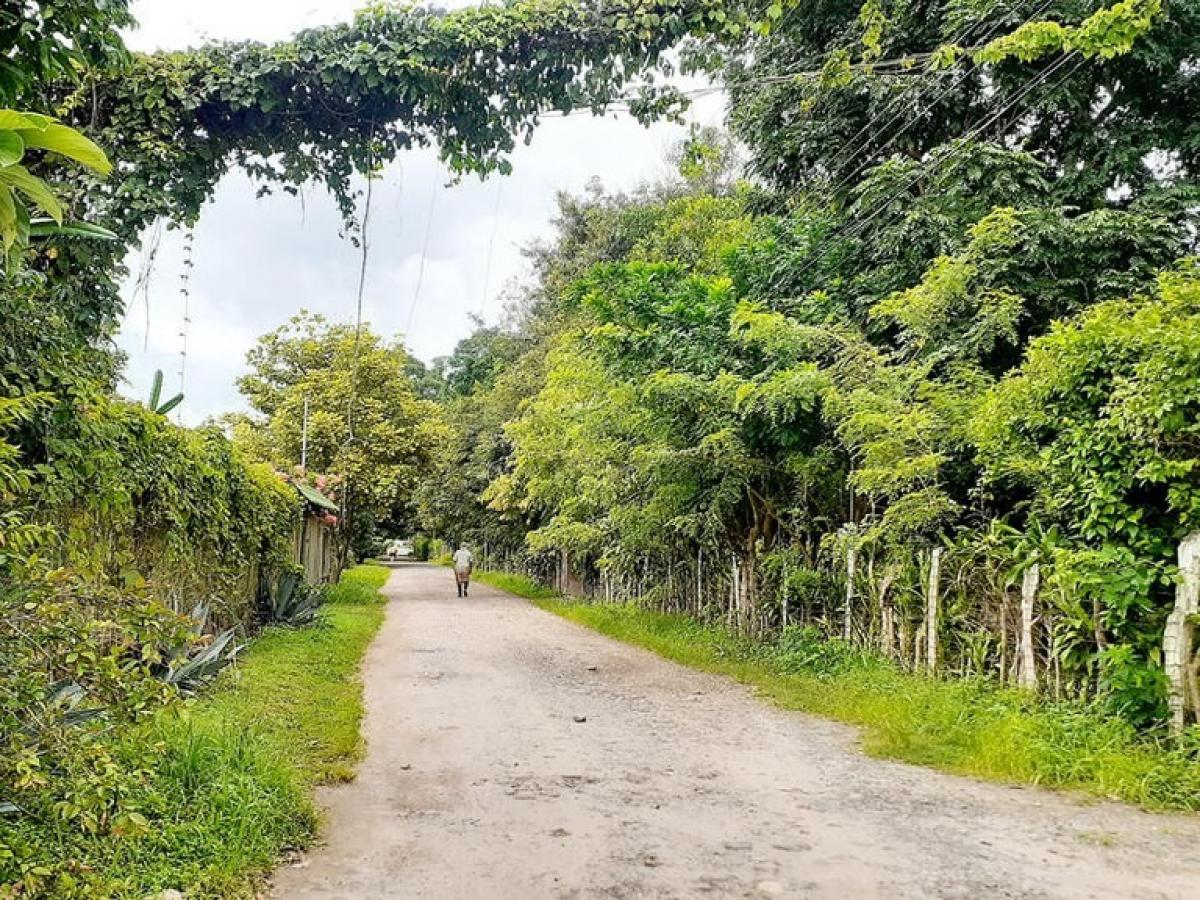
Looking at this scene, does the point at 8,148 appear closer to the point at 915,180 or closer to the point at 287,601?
the point at 915,180

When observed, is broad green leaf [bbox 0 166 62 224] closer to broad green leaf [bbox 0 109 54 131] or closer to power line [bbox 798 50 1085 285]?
broad green leaf [bbox 0 109 54 131]

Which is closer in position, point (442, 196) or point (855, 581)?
point (442, 196)

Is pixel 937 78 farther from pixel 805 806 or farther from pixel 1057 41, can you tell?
pixel 805 806

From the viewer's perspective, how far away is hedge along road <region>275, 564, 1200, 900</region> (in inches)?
152

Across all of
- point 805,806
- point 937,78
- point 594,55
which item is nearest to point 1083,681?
point 805,806

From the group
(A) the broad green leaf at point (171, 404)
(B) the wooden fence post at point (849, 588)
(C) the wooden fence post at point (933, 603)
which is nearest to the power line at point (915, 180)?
(B) the wooden fence post at point (849, 588)

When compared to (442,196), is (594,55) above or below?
above

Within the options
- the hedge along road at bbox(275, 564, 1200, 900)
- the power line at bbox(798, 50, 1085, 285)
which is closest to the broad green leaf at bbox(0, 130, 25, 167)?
the hedge along road at bbox(275, 564, 1200, 900)

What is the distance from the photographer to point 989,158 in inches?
414

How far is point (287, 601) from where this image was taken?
41.6 feet

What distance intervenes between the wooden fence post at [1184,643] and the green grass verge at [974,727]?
0.26 metres

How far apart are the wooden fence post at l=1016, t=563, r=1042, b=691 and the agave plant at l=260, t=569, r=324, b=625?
9.65m

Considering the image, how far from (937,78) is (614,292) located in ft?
15.6

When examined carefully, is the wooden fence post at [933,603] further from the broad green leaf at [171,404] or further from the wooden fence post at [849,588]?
the broad green leaf at [171,404]
